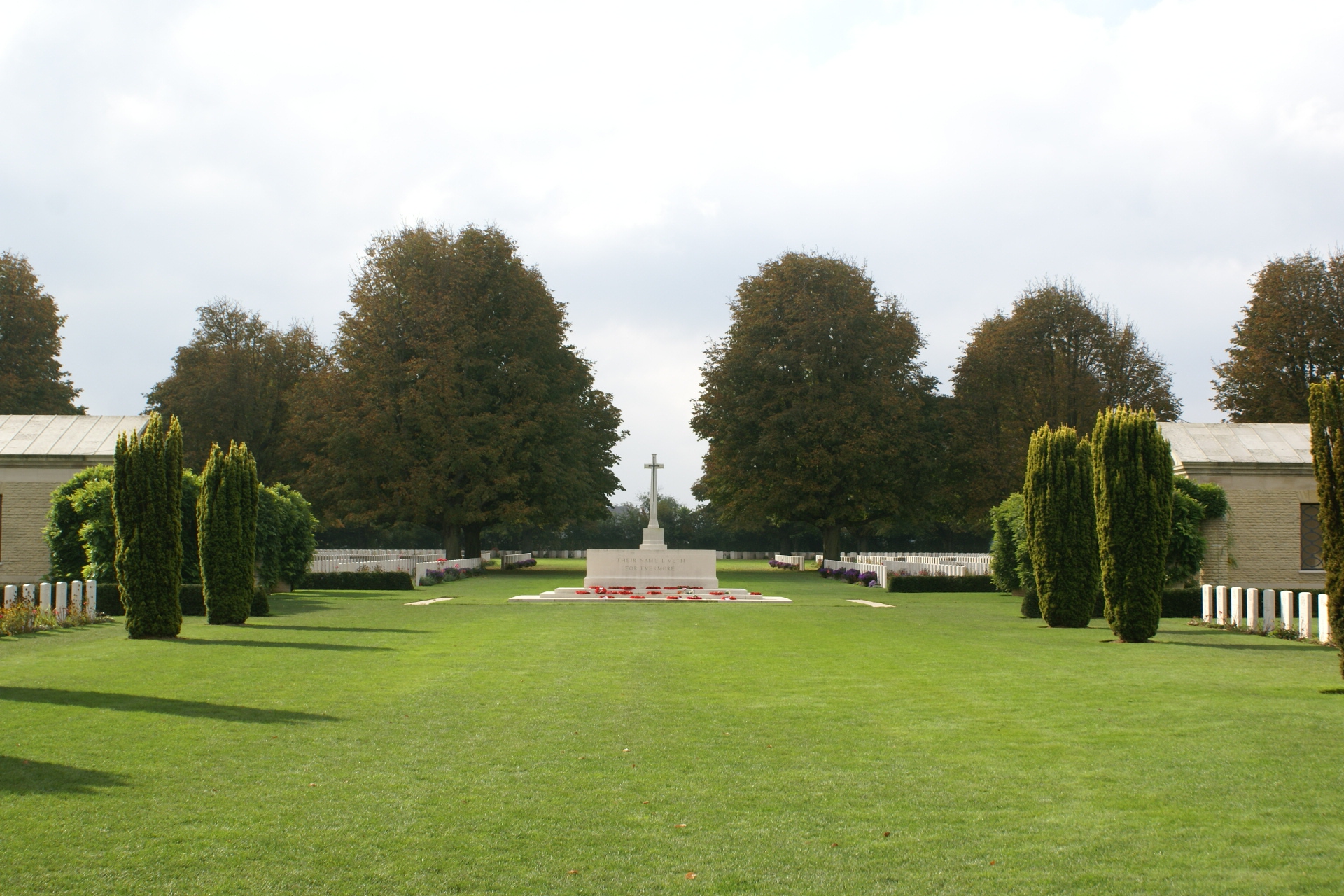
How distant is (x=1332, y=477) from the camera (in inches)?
372

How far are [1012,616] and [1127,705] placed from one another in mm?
11752

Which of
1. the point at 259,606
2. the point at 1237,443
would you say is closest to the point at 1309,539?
the point at 1237,443

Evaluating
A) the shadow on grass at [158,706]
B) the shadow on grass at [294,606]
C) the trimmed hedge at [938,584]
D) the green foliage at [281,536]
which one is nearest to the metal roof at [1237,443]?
the trimmed hedge at [938,584]

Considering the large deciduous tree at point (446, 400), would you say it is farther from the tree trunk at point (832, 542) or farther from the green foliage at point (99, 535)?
the green foliage at point (99, 535)

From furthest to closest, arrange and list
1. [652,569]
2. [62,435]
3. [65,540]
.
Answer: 1. [652,569]
2. [62,435]
3. [65,540]

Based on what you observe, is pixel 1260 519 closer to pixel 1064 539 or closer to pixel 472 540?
pixel 1064 539

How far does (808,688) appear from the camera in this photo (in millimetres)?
9992

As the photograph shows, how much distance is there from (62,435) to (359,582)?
8.27m

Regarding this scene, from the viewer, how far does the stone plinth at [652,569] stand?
28.9 metres

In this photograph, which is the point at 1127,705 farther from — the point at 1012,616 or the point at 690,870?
the point at 1012,616

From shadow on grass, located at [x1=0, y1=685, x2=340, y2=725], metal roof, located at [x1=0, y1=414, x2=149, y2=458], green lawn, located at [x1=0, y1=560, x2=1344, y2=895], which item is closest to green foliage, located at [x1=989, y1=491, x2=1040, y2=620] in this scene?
green lawn, located at [x1=0, y1=560, x2=1344, y2=895]

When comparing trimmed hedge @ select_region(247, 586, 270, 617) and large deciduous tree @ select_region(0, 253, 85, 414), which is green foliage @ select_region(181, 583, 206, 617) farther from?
large deciduous tree @ select_region(0, 253, 85, 414)

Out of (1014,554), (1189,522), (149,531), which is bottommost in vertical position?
(1014,554)

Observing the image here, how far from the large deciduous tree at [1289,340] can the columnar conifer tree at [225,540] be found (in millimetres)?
35457
